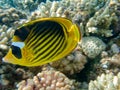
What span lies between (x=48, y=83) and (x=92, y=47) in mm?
907

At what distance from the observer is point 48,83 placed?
2773 millimetres

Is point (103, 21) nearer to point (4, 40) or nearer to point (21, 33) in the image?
point (4, 40)

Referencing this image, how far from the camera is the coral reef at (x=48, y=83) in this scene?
8.80ft

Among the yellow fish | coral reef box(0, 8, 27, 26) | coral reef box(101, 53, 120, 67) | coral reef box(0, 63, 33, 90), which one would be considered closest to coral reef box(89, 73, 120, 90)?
coral reef box(101, 53, 120, 67)

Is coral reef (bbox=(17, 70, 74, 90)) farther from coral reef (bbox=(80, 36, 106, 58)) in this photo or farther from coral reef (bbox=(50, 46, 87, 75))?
coral reef (bbox=(80, 36, 106, 58))

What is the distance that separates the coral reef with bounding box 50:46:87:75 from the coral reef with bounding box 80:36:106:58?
0.13m

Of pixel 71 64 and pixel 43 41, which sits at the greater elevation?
pixel 43 41

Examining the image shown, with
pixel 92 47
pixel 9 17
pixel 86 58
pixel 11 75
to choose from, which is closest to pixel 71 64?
pixel 86 58

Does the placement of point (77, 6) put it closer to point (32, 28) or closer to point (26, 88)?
point (26, 88)

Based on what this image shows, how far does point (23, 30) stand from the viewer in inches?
54.1

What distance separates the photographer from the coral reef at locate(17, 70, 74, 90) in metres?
2.68

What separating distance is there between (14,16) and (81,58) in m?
2.13

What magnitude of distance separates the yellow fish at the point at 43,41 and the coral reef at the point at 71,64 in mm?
1622

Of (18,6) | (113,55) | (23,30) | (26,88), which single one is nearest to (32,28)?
(23,30)
